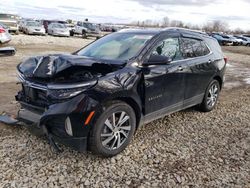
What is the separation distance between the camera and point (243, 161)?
3.96 metres

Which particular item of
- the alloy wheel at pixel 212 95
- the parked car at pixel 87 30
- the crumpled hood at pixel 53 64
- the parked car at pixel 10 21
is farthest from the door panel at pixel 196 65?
the parked car at pixel 87 30

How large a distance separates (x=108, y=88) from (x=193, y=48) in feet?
8.05

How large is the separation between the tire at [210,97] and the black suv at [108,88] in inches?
33.2

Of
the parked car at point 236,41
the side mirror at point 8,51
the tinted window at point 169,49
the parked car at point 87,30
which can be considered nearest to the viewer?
the tinted window at point 169,49

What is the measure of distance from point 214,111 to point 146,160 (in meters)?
2.97

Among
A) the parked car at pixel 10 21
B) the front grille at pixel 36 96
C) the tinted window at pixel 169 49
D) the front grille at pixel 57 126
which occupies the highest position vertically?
the tinted window at pixel 169 49

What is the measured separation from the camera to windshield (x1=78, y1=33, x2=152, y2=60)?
4277 mm

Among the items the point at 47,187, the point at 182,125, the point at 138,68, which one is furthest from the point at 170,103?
the point at 47,187

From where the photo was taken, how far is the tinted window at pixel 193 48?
5.05 meters

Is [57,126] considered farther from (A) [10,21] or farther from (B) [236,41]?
(B) [236,41]

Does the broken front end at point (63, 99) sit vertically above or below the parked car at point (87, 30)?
above

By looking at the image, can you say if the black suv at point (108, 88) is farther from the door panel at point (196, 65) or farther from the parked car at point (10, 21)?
the parked car at point (10, 21)

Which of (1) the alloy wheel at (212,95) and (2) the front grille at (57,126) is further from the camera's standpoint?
(1) the alloy wheel at (212,95)

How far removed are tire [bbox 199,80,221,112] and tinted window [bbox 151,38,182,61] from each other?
1.41 m
